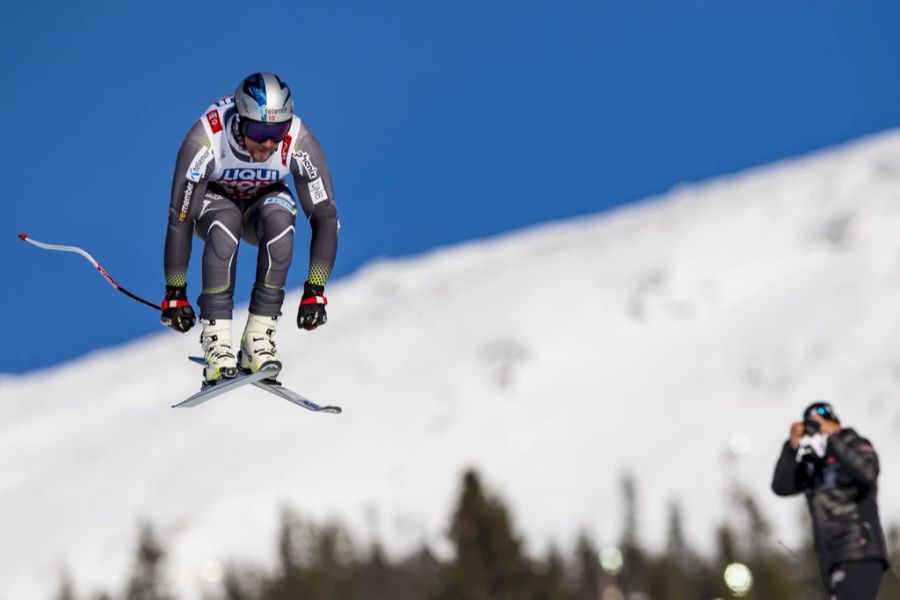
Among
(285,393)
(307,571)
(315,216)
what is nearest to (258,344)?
(285,393)

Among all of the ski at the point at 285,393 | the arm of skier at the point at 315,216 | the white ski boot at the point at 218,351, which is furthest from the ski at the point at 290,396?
the arm of skier at the point at 315,216

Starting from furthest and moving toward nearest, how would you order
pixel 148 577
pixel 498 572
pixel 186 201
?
pixel 148 577, pixel 498 572, pixel 186 201

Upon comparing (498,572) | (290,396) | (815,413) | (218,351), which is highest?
(498,572)

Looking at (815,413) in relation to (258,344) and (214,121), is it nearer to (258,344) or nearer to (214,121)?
(258,344)

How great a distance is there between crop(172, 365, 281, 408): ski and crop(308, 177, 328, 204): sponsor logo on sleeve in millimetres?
1669

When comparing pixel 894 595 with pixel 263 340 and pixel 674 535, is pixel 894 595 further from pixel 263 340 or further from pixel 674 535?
pixel 674 535

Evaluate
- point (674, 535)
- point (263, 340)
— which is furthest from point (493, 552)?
point (674, 535)

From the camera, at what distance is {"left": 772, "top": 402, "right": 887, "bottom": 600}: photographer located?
1556 cm

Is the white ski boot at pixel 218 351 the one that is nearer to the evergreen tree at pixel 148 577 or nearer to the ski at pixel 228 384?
the ski at pixel 228 384

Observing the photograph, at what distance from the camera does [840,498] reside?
1573 cm

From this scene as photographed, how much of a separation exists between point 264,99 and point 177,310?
2240 millimetres

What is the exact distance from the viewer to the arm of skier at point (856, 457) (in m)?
15.4

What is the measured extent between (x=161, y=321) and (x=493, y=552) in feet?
151

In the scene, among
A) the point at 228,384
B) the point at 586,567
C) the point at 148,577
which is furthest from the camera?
the point at 586,567
